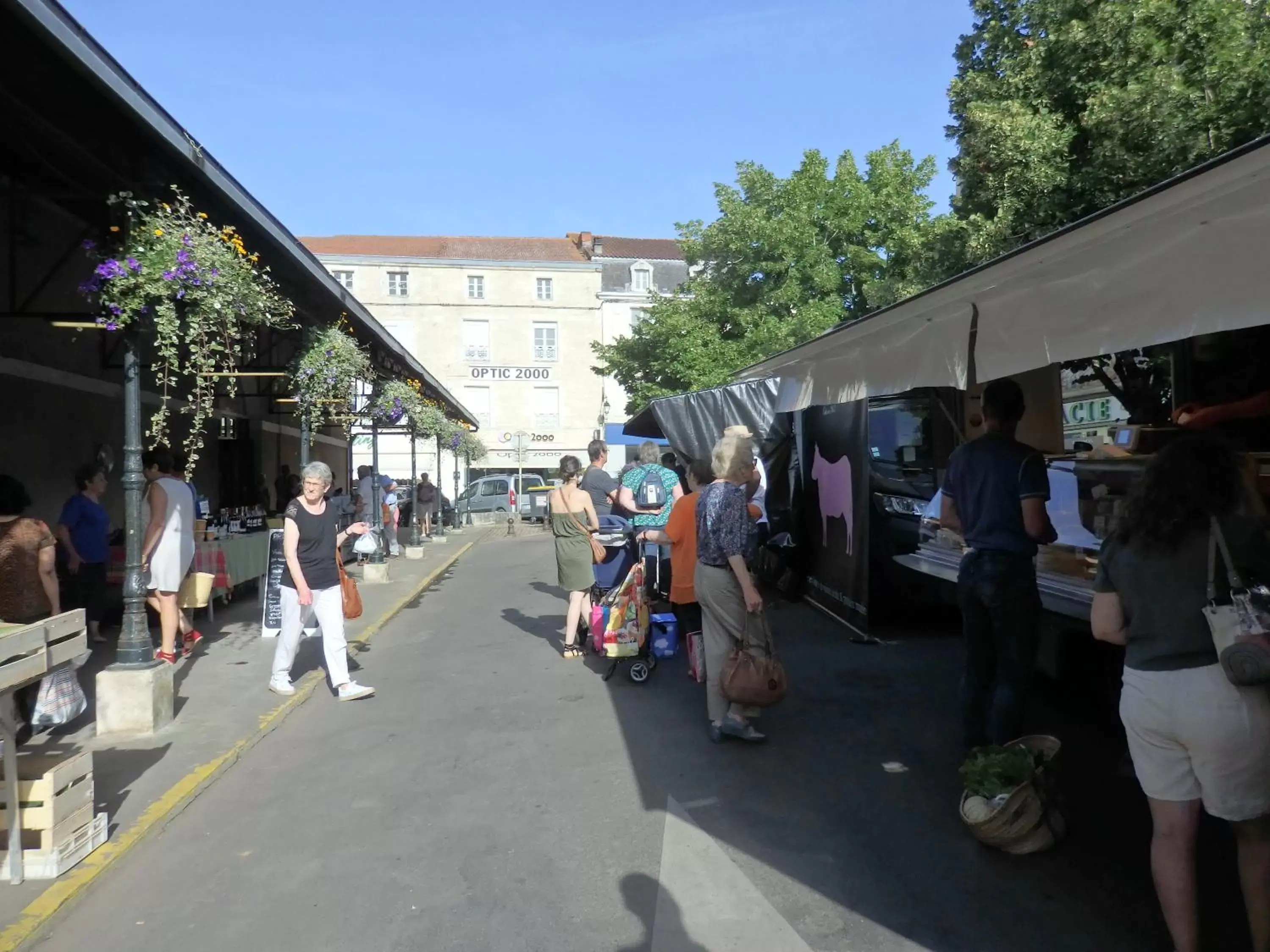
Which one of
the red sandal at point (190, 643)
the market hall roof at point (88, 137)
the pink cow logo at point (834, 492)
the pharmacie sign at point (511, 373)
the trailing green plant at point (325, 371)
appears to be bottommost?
the red sandal at point (190, 643)

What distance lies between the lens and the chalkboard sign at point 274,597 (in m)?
9.32

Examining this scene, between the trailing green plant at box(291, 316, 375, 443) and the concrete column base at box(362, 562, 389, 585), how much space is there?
379cm

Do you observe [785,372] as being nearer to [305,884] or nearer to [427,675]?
[427,675]

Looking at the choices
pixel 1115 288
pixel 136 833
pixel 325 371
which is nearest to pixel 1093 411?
pixel 1115 288

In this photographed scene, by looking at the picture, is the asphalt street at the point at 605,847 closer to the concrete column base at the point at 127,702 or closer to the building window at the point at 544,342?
the concrete column base at the point at 127,702

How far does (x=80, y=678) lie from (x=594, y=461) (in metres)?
4.74

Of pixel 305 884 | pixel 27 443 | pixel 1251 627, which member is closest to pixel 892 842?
pixel 1251 627

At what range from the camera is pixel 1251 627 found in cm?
261

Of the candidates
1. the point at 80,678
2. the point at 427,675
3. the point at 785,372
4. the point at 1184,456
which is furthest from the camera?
the point at 785,372

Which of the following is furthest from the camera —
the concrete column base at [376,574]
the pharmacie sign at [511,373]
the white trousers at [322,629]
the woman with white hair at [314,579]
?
the pharmacie sign at [511,373]

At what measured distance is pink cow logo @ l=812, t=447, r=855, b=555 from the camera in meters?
8.45

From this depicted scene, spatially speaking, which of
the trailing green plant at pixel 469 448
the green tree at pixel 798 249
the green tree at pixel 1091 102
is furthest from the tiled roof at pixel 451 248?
the green tree at pixel 1091 102

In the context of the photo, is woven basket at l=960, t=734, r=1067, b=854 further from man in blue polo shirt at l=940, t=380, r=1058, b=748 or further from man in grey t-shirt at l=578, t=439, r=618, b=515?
man in grey t-shirt at l=578, t=439, r=618, b=515

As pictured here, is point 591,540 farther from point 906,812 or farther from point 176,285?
point 906,812
